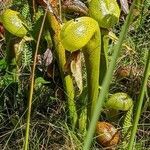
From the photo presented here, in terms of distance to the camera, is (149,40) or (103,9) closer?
(103,9)

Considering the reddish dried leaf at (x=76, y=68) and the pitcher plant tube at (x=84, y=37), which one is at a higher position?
the pitcher plant tube at (x=84, y=37)

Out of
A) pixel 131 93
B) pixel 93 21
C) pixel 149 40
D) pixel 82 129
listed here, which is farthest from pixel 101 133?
pixel 149 40

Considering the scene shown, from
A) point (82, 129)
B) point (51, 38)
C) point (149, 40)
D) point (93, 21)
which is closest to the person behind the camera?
point (93, 21)

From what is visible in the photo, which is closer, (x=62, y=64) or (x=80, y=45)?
(x=80, y=45)

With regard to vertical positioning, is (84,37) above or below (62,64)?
above

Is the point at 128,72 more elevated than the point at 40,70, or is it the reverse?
the point at 40,70

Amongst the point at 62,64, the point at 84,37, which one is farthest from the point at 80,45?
the point at 62,64

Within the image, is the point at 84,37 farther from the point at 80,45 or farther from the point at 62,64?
the point at 62,64

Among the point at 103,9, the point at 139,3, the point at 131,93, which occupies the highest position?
the point at 103,9

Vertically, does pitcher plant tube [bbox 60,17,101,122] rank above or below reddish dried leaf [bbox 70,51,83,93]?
above

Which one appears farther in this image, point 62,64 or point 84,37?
point 62,64

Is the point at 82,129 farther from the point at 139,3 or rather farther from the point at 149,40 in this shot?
the point at 139,3
